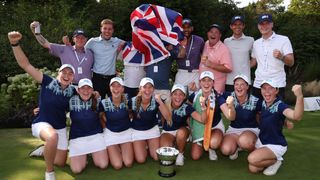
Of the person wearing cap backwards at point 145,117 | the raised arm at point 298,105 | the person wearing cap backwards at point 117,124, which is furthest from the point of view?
the person wearing cap backwards at point 145,117

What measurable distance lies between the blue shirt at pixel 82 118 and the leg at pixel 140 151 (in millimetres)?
596

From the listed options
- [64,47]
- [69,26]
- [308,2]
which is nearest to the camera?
[64,47]

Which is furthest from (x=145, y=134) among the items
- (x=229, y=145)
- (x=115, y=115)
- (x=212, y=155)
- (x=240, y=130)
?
(x=240, y=130)

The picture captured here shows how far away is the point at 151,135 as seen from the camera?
5402 millimetres

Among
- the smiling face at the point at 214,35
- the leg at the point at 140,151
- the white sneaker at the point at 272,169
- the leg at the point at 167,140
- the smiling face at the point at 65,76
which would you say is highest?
the smiling face at the point at 214,35

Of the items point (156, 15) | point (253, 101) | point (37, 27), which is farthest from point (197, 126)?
point (37, 27)

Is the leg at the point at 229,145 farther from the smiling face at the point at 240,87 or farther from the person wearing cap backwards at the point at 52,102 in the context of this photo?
the person wearing cap backwards at the point at 52,102

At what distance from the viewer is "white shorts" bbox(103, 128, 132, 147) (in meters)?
5.21

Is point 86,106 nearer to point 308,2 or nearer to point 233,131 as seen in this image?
point 233,131

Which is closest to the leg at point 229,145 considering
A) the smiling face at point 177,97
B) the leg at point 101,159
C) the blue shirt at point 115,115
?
the smiling face at point 177,97

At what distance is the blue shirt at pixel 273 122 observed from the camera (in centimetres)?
479

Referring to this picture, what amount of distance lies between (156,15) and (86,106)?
203cm

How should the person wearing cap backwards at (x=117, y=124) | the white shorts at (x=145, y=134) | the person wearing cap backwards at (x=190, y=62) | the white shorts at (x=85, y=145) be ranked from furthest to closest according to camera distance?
the person wearing cap backwards at (x=190, y=62)
the white shorts at (x=145, y=134)
the person wearing cap backwards at (x=117, y=124)
the white shorts at (x=85, y=145)

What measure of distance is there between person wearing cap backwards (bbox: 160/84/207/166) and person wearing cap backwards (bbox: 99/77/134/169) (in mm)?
513
